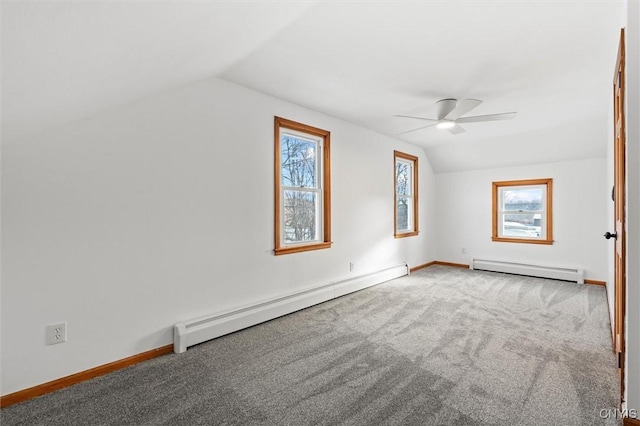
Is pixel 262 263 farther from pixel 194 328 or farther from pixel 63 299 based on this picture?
pixel 63 299

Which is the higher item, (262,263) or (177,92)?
(177,92)

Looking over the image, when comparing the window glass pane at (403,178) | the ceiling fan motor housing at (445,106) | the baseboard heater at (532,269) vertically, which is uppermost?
the ceiling fan motor housing at (445,106)

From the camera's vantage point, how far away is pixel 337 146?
4219 millimetres

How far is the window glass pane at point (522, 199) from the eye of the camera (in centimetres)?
553

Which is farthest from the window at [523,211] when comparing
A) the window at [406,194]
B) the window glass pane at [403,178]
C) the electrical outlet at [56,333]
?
the electrical outlet at [56,333]

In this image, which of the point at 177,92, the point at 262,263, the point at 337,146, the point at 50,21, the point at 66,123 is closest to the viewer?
the point at 50,21

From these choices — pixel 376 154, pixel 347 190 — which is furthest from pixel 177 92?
pixel 376 154

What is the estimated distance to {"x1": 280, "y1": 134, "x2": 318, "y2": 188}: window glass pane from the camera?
3.68 metres

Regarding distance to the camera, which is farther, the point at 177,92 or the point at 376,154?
the point at 376,154

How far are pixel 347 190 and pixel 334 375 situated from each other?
2663 mm

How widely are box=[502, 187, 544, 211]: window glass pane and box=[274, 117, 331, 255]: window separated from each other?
3909mm

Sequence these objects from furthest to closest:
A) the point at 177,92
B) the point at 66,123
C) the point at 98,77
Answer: the point at 177,92, the point at 66,123, the point at 98,77

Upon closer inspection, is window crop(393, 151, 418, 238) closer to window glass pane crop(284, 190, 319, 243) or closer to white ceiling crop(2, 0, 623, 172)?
white ceiling crop(2, 0, 623, 172)

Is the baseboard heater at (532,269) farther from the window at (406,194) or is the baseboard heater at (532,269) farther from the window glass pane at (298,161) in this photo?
the window glass pane at (298,161)
